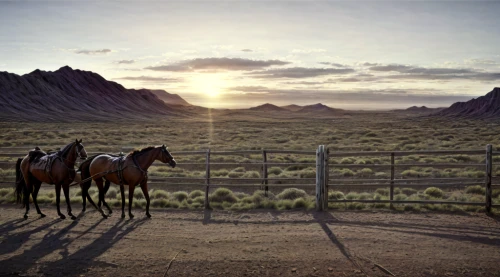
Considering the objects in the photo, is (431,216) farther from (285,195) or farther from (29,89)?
(29,89)

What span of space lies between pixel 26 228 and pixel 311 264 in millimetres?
5968

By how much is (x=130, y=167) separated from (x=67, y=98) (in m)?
131

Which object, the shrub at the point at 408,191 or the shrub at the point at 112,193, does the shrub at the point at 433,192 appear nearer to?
the shrub at the point at 408,191

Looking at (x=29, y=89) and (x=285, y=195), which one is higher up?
(x=29, y=89)

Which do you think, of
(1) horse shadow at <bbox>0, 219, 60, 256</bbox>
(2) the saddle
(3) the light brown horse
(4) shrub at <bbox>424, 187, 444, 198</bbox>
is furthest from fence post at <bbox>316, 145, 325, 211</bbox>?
(2) the saddle

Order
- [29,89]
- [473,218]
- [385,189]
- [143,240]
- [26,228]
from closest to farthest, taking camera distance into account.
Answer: [143,240]
[26,228]
[473,218]
[385,189]
[29,89]

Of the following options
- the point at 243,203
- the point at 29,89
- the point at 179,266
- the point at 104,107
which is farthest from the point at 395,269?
the point at 104,107

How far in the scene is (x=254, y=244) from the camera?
24.2ft

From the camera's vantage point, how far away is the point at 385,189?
556 inches

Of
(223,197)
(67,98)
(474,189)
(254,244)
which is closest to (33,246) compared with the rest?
(254,244)

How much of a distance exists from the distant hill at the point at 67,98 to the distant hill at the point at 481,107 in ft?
355

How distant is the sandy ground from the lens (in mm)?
6207

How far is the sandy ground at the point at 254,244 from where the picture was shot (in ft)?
20.4

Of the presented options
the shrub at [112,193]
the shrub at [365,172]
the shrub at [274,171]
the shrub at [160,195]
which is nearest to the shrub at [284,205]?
the shrub at [160,195]
